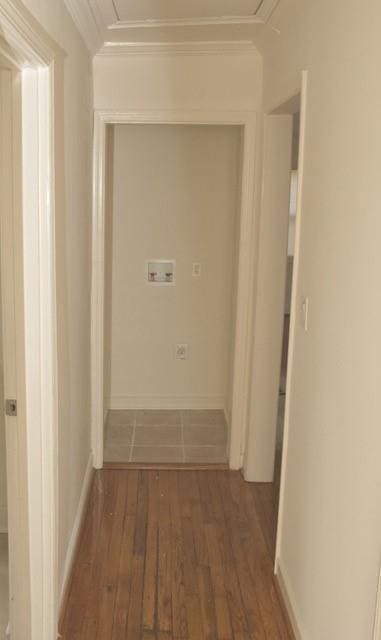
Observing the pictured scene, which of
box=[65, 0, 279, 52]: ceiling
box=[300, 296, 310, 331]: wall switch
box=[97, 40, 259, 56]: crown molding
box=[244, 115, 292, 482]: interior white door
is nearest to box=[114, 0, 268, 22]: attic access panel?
box=[65, 0, 279, 52]: ceiling

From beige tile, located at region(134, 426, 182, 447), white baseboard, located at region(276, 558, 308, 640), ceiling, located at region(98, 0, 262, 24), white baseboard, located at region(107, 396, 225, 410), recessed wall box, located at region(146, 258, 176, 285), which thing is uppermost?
ceiling, located at region(98, 0, 262, 24)

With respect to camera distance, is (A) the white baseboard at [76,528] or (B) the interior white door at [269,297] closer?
(A) the white baseboard at [76,528]

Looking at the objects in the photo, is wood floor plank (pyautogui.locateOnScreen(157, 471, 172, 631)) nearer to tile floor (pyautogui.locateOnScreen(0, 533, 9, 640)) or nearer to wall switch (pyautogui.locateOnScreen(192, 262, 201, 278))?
tile floor (pyautogui.locateOnScreen(0, 533, 9, 640))

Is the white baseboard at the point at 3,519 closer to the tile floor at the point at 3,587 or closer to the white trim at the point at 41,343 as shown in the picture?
the tile floor at the point at 3,587

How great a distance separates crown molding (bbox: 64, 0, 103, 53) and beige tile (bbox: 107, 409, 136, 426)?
2.42 m

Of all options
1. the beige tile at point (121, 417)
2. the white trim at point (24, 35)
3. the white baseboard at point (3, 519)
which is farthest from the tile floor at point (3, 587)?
the white trim at point (24, 35)

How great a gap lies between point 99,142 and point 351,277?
77.6 inches

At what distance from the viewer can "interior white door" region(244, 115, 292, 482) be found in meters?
2.92

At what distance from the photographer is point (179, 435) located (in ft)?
12.8

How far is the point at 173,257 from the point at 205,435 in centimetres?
132

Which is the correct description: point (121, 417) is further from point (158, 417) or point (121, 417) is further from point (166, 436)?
point (166, 436)

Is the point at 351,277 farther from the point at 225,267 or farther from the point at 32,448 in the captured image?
the point at 225,267

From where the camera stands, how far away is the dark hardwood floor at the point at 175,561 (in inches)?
85.3

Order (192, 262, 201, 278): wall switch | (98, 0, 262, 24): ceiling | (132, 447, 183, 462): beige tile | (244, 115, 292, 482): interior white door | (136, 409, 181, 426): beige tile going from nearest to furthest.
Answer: (98, 0, 262, 24): ceiling
(244, 115, 292, 482): interior white door
(132, 447, 183, 462): beige tile
(136, 409, 181, 426): beige tile
(192, 262, 201, 278): wall switch
